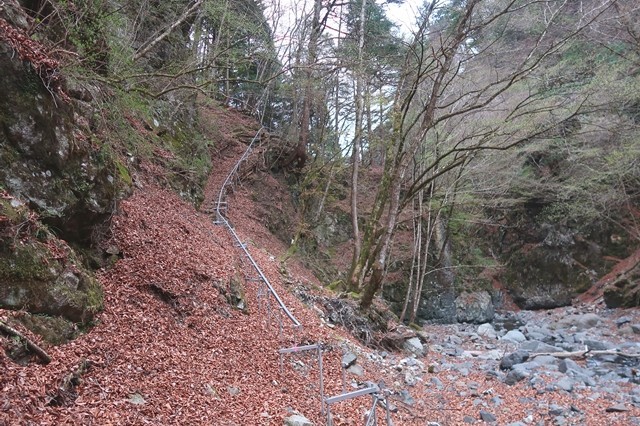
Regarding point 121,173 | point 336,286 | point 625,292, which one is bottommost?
point 336,286

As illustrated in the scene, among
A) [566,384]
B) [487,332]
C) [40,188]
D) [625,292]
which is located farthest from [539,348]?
[40,188]

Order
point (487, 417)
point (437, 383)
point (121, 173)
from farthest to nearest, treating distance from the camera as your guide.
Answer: point (437, 383) < point (487, 417) < point (121, 173)

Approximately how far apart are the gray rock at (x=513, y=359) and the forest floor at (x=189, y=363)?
83cm

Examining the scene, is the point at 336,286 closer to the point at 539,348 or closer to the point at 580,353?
the point at 539,348

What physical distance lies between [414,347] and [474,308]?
974 cm

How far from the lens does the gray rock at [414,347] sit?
10.9m

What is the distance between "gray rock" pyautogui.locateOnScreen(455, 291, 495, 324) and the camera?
758 inches

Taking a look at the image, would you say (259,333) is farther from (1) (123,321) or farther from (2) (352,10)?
(2) (352,10)

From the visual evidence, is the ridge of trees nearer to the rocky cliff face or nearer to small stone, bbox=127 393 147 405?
the rocky cliff face

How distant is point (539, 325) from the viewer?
54.4 ft

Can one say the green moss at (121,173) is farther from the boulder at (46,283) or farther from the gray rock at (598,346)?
the gray rock at (598,346)

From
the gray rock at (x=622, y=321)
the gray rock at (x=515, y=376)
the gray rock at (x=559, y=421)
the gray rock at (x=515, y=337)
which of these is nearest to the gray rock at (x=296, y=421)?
the gray rock at (x=559, y=421)

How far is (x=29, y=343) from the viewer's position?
3.30 meters

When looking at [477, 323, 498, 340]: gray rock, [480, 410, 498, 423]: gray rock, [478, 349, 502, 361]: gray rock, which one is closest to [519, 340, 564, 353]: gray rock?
[478, 349, 502, 361]: gray rock
